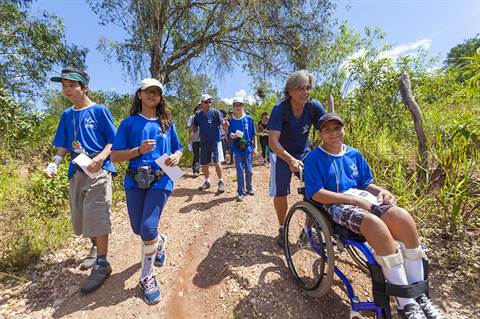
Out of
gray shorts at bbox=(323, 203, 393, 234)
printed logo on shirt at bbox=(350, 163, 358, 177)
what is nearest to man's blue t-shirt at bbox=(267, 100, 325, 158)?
printed logo on shirt at bbox=(350, 163, 358, 177)

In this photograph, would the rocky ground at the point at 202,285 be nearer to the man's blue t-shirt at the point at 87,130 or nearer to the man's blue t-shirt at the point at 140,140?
the man's blue t-shirt at the point at 140,140

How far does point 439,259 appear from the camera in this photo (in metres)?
2.47

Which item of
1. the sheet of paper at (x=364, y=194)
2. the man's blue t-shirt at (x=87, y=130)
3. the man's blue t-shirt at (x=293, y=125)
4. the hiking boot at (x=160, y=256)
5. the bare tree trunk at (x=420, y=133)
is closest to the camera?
the sheet of paper at (x=364, y=194)

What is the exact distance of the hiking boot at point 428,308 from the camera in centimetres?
144

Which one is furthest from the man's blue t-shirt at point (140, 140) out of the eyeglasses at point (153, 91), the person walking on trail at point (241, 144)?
the person walking on trail at point (241, 144)

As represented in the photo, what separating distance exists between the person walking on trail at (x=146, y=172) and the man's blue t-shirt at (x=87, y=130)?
1.29 feet

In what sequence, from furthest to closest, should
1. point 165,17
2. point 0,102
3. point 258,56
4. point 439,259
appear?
point 258,56
point 165,17
point 0,102
point 439,259

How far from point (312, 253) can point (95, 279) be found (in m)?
2.06

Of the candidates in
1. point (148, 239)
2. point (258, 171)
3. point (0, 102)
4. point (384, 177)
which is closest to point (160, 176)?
point (148, 239)

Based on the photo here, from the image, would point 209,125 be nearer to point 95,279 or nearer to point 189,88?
point 95,279

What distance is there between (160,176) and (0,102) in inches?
209

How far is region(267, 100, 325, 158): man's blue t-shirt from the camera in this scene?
8.37ft

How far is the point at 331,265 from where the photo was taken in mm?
1743

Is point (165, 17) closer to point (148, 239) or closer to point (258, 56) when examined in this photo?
point (258, 56)
